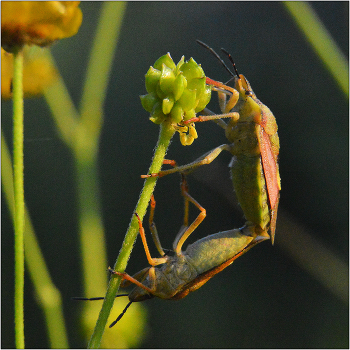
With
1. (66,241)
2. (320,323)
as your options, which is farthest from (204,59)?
(320,323)

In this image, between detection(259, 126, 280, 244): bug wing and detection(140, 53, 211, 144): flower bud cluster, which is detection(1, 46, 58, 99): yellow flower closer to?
detection(140, 53, 211, 144): flower bud cluster

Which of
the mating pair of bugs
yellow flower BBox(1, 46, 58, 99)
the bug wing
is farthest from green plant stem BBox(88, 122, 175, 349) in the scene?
yellow flower BBox(1, 46, 58, 99)

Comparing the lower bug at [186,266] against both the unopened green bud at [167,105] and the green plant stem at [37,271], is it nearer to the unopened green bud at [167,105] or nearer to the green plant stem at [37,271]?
the green plant stem at [37,271]

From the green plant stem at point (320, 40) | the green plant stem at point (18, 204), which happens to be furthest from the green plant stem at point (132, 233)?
the green plant stem at point (320, 40)

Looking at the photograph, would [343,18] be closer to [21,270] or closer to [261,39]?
[261,39]

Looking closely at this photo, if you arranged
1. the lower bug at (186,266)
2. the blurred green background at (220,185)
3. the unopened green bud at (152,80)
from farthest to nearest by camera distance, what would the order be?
the blurred green background at (220,185)
the lower bug at (186,266)
the unopened green bud at (152,80)

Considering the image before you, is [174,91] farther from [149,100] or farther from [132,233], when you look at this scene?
[132,233]
